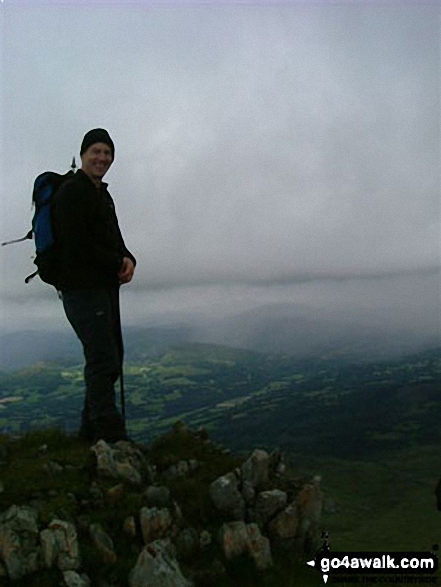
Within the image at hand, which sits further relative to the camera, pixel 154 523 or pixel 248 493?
pixel 248 493

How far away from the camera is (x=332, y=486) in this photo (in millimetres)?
133125

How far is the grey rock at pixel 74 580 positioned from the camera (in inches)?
274

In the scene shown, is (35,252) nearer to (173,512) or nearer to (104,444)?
(104,444)

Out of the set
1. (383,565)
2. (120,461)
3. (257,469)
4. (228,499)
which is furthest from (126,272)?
(383,565)

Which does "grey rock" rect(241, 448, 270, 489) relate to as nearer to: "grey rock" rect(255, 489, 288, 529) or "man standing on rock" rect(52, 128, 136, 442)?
"grey rock" rect(255, 489, 288, 529)

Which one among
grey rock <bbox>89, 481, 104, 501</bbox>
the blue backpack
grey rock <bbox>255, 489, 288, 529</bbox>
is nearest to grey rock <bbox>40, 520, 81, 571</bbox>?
grey rock <bbox>89, 481, 104, 501</bbox>

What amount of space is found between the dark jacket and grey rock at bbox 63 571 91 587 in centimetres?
524

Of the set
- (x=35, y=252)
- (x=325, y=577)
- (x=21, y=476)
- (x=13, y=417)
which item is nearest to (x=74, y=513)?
(x=21, y=476)

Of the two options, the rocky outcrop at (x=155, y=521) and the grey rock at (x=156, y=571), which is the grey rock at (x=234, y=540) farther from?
the grey rock at (x=156, y=571)

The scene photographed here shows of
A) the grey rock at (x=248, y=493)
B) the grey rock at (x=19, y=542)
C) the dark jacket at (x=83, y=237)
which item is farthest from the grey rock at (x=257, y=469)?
the dark jacket at (x=83, y=237)

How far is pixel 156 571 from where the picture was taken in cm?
714

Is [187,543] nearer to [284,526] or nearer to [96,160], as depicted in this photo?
[284,526]

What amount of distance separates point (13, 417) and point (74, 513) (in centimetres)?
17001

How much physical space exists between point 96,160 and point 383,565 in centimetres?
916
